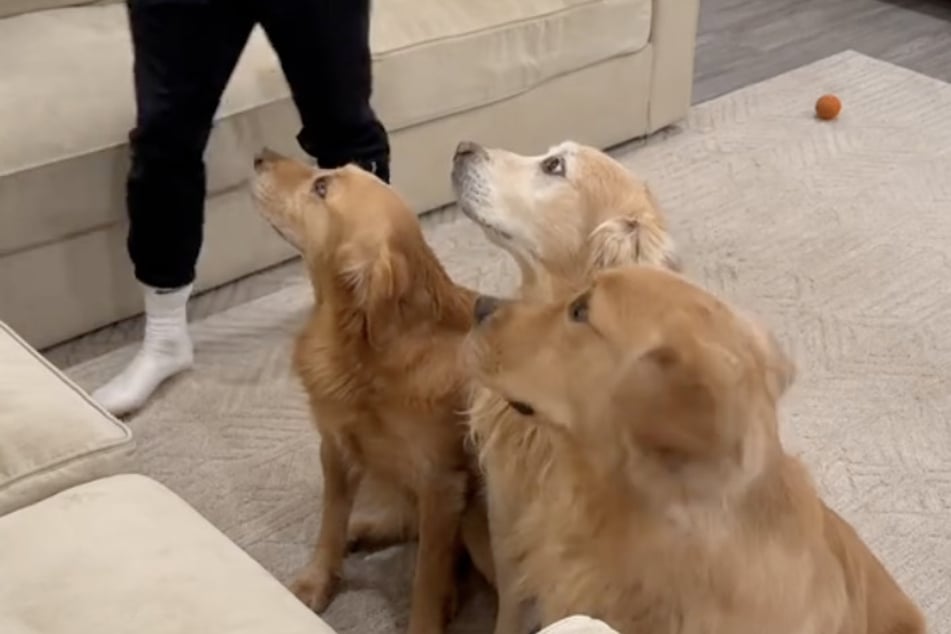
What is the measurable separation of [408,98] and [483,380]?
128 centimetres

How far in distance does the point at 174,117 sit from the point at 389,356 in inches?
26.2

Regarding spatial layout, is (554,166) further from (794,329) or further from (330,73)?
(794,329)

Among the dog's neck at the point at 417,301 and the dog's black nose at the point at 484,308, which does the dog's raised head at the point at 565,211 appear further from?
the dog's black nose at the point at 484,308

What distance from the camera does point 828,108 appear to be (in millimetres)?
3404

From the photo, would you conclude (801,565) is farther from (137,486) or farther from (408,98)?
(408,98)

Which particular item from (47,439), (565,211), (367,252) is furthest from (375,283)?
(47,439)

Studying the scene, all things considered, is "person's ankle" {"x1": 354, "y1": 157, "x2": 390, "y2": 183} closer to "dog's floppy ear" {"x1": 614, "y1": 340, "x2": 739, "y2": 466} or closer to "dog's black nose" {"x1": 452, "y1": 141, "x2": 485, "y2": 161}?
"dog's black nose" {"x1": 452, "y1": 141, "x2": 485, "y2": 161}

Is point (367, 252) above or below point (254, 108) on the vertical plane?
above

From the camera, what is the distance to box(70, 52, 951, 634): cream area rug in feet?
6.74

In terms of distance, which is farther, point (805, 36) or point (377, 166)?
point (805, 36)

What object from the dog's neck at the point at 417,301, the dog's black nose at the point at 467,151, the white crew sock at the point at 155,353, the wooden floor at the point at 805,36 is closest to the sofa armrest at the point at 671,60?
the wooden floor at the point at 805,36

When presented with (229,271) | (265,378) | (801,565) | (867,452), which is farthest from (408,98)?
(801,565)

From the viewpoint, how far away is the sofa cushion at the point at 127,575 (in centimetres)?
113

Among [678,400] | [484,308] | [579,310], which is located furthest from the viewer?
[484,308]
